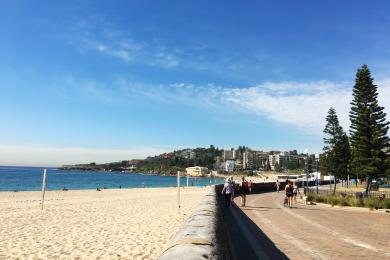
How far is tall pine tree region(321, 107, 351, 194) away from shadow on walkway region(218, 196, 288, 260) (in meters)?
43.1

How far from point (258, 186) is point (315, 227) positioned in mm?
27402

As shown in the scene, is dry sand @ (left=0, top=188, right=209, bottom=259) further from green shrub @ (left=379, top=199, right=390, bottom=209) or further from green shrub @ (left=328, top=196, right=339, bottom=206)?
green shrub @ (left=379, top=199, right=390, bottom=209)

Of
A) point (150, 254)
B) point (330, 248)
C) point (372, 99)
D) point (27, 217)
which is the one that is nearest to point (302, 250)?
point (330, 248)

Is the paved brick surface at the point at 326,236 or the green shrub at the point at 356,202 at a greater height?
the green shrub at the point at 356,202

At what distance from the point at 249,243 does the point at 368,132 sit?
114ft

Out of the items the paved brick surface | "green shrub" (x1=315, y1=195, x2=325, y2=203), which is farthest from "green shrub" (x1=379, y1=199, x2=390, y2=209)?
the paved brick surface

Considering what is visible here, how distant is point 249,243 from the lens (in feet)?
34.7

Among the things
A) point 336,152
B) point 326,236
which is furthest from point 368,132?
point 326,236

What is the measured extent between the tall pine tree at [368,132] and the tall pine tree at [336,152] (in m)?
13.1

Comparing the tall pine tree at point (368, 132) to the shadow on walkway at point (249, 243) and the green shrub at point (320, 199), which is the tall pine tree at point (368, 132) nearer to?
the green shrub at point (320, 199)

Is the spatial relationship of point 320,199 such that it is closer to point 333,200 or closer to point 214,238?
point 333,200

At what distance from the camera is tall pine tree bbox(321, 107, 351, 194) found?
177 ft

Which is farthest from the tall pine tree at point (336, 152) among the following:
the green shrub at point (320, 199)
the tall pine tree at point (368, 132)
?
the green shrub at point (320, 199)

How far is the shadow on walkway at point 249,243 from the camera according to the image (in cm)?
895
